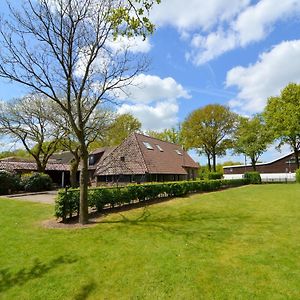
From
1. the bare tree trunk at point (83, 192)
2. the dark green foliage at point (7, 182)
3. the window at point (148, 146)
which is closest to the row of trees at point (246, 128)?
the window at point (148, 146)

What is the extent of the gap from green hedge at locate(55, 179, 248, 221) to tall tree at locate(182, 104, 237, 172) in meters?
24.9

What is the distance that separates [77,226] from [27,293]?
210 inches

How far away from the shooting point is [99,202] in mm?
13484

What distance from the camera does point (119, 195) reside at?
14719mm

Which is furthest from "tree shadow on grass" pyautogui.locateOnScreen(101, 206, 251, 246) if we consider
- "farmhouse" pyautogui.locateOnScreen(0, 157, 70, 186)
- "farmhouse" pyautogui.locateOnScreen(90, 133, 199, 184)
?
"farmhouse" pyautogui.locateOnScreen(0, 157, 70, 186)

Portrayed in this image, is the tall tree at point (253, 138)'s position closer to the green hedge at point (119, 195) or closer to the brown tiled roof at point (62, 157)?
the green hedge at point (119, 195)

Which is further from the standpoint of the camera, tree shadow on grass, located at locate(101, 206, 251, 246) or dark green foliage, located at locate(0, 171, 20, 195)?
dark green foliage, located at locate(0, 171, 20, 195)

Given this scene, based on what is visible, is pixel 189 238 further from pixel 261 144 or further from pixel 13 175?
pixel 261 144

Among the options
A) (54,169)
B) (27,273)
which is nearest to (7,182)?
(54,169)

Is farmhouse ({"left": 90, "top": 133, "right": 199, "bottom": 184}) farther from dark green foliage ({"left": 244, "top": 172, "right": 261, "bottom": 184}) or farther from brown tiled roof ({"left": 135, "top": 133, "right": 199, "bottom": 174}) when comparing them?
dark green foliage ({"left": 244, "top": 172, "right": 261, "bottom": 184})

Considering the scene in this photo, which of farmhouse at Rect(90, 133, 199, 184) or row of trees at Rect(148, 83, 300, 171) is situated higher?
row of trees at Rect(148, 83, 300, 171)

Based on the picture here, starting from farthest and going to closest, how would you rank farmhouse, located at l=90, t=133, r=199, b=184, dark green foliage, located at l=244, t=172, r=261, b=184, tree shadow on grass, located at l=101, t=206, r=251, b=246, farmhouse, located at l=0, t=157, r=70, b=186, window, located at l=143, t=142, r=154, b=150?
dark green foliage, located at l=244, t=172, r=261, b=184 → farmhouse, located at l=0, t=157, r=70, b=186 → window, located at l=143, t=142, r=154, b=150 → farmhouse, located at l=90, t=133, r=199, b=184 → tree shadow on grass, located at l=101, t=206, r=251, b=246

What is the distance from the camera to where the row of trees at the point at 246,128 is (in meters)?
41.2

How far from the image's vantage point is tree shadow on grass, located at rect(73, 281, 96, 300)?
5.34 meters
